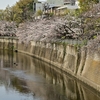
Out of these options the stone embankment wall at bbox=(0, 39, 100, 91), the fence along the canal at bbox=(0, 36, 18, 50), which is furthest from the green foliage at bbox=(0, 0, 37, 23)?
the stone embankment wall at bbox=(0, 39, 100, 91)

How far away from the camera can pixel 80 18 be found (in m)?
28.0

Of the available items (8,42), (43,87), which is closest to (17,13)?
(8,42)

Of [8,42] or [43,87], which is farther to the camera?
[8,42]

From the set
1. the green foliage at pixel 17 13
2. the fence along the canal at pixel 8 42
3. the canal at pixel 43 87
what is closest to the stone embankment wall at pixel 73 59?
the canal at pixel 43 87

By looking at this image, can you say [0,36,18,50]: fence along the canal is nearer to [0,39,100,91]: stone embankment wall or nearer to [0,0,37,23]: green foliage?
[0,0,37,23]: green foliage

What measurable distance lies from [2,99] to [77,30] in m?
13.3

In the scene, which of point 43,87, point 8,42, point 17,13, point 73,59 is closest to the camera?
point 43,87

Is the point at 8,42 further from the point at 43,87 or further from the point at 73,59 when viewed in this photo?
the point at 43,87

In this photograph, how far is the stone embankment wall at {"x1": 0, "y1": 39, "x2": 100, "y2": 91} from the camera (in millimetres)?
21820

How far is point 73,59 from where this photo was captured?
92.3ft

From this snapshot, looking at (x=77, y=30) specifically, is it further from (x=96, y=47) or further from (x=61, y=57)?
(x=96, y=47)

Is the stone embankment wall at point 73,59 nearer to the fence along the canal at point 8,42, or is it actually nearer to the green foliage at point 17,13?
the fence along the canal at point 8,42

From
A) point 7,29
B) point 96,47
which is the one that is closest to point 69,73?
point 96,47

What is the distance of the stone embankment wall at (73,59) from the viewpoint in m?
21.8
